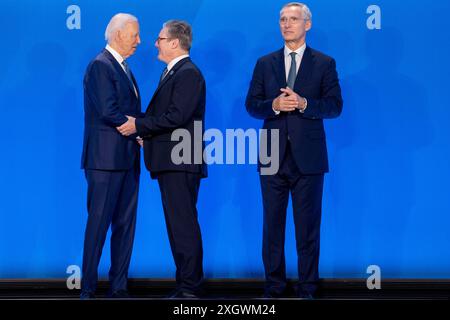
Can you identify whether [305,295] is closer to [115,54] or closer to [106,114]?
[106,114]

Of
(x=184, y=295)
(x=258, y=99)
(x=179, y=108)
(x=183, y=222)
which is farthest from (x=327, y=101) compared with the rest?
(x=184, y=295)

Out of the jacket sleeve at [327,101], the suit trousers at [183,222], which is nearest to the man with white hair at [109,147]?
the suit trousers at [183,222]

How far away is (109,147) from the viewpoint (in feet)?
14.1

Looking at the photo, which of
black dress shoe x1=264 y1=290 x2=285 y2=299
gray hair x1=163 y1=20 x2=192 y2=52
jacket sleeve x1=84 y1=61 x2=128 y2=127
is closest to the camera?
jacket sleeve x1=84 y1=61 x2=128 y2=127

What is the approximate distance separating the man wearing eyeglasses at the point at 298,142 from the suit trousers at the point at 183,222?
0.43 m

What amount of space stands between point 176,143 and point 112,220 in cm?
60

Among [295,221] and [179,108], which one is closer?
[179,108]

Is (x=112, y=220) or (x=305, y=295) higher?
(x=112, y=220)

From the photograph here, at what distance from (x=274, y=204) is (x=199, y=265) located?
0.54m

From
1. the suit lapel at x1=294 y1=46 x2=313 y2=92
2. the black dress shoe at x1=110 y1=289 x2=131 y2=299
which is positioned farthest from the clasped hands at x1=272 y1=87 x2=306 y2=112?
the black dress shoe at x1=110 y1=289 x2=131 y2=299

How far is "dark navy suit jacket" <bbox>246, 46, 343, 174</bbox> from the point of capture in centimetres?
439

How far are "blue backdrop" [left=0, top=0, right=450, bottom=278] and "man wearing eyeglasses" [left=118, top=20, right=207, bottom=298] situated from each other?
2.65 feet

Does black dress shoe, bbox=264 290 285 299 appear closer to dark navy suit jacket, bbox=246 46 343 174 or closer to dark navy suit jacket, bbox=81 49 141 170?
dark navy suit jacket, bbox=246 46 343 174

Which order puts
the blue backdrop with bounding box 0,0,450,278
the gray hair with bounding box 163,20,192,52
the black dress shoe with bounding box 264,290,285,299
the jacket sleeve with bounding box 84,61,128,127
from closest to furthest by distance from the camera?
the jacket sleeve with bounding box 84,61,128,127
the gray hair with bounding box 163,20,192,52
the black dress shoe with bounding box 264,290,285,299
the blue backdrop with bounding box 0,0,450,278
